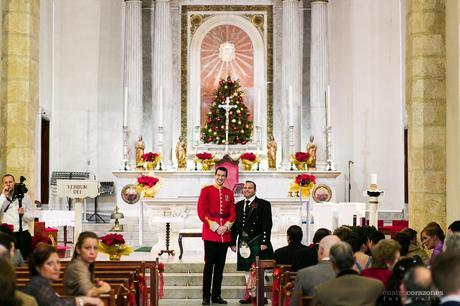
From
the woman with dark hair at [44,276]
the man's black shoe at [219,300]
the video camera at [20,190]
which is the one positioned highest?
the video camera at [20,190]

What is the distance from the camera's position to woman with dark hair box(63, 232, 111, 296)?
7.22m

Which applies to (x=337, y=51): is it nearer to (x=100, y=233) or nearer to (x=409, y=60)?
(x=100, y=233)

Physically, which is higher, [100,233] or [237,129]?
[237,129]

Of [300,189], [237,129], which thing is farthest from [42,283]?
[237,129]

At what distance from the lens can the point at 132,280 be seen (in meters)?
9.27

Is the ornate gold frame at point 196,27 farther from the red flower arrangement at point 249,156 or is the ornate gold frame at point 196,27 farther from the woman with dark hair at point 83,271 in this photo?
the woman with dark hair at point 83,271

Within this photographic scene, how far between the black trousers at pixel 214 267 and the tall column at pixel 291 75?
1122cm

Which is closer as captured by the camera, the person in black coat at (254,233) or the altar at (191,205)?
the person in black coat at (254,233)

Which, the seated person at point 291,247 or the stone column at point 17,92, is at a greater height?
the stone column at point 17,92

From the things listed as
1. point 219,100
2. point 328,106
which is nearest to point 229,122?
point 219,100

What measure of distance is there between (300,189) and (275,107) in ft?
18.6

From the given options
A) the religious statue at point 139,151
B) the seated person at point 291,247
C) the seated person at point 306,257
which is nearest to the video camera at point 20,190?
the seated person at point 291,247

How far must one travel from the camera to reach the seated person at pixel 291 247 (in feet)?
33.5

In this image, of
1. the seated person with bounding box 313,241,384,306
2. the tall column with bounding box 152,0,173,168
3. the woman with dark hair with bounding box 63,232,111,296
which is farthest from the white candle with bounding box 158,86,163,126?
the seated person with bounding box 313,241,384,306
